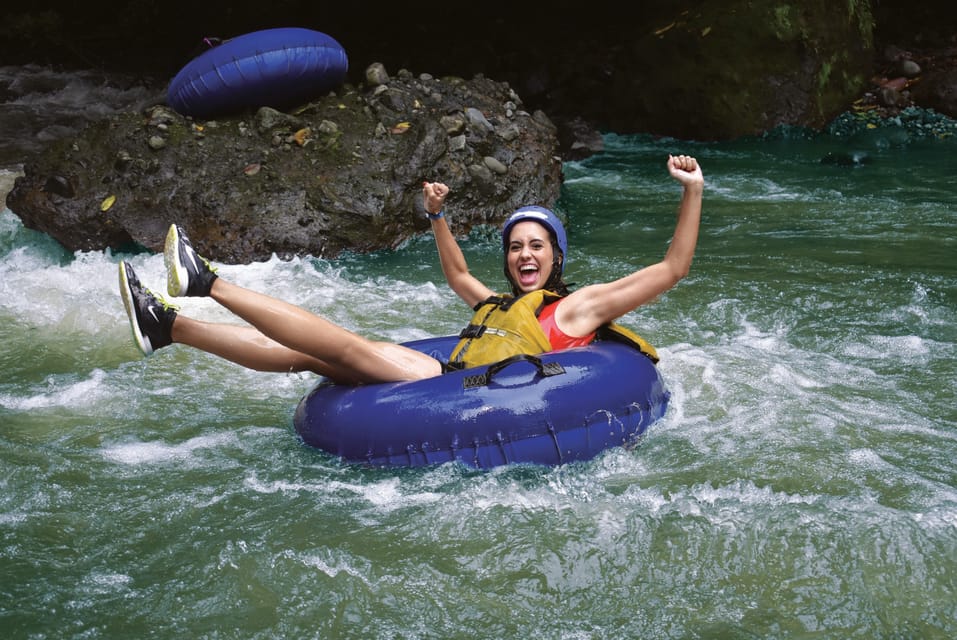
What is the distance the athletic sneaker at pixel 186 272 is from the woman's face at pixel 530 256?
1342 millimetres

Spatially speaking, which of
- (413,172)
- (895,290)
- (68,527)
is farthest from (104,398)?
(895,290)

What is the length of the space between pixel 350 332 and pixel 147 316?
2.57 ft

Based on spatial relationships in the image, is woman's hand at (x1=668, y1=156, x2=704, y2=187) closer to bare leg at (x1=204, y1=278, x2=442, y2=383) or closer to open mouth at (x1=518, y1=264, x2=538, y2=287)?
open mouth at (x1=518, y1=264, x2=538, y2=287)

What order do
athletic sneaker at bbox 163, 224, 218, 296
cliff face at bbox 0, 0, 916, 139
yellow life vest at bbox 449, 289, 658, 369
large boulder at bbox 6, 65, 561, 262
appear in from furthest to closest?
cliff face at bbox 0, 0, 916, 139 < large boulder at bbox 6, 65, 561, 262 < yellow life vest at bbox 449, 289, 658, 369 < athletic sneaker at bbox 163, 224, 218, 296

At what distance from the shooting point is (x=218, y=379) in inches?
198

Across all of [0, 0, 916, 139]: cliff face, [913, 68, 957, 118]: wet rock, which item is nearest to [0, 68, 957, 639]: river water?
[0, 0, 916, 139]: cliff face

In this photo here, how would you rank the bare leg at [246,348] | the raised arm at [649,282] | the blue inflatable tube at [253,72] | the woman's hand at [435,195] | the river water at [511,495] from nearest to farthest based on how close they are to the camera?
the river water at [511,495], the raised arm at [649,282], the bare leg at [246,348], the woman's hand at [435,195], the blue inflatable tube at [253,72]

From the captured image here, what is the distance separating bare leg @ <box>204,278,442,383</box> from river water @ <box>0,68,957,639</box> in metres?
0.38

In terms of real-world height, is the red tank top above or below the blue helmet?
below

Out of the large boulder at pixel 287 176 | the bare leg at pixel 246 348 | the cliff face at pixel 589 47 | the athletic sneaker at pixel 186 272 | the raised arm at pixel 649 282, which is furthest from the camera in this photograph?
the cliff face at pixel 589 47

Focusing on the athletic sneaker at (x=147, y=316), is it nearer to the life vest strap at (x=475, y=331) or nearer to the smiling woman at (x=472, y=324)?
the smiling woman at (x=472, y=324)

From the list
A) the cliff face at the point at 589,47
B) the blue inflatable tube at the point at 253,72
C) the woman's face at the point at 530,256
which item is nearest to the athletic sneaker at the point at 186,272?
the woman's face at the point at 530,256

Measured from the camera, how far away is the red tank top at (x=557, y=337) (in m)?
4.16

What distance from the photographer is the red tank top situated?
4.16 m
